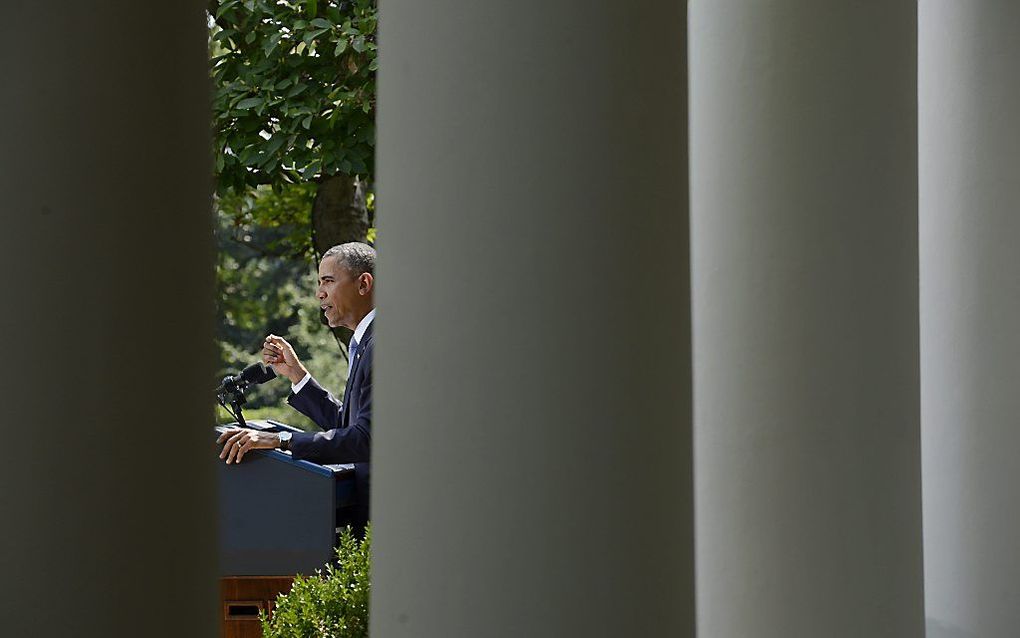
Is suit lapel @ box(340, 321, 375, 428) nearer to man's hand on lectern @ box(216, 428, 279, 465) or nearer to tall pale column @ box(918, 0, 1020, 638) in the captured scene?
man's hand on lectern @ box(216, 428, 279, 465)

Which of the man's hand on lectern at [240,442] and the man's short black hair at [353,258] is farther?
the man's short black hair at [353,258]

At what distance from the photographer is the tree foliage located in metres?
56.3

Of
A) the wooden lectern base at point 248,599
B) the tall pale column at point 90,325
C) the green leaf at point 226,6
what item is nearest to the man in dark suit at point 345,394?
the wooden lectern base at point 248,599

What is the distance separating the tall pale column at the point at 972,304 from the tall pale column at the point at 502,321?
22.2 metres

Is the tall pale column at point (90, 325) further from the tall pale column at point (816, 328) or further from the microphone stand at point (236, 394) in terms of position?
the microphone stand at point (236, 394)

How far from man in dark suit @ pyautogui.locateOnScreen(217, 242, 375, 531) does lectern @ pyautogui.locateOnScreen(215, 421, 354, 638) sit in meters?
0.44

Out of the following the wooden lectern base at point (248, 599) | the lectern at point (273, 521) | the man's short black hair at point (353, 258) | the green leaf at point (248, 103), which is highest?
the green leaf at point (248, 103)

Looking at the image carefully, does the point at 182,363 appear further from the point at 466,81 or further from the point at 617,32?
the point at 617,32

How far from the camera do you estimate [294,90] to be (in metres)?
57.5

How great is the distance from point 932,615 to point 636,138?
81.4ft

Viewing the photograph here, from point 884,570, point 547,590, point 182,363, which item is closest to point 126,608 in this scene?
point 182,363

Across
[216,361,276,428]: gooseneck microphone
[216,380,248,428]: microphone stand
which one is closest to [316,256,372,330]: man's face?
[216,361,276,428]: gooseneck microphone

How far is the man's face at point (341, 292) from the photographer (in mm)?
38562

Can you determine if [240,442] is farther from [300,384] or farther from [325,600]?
[300,384]
